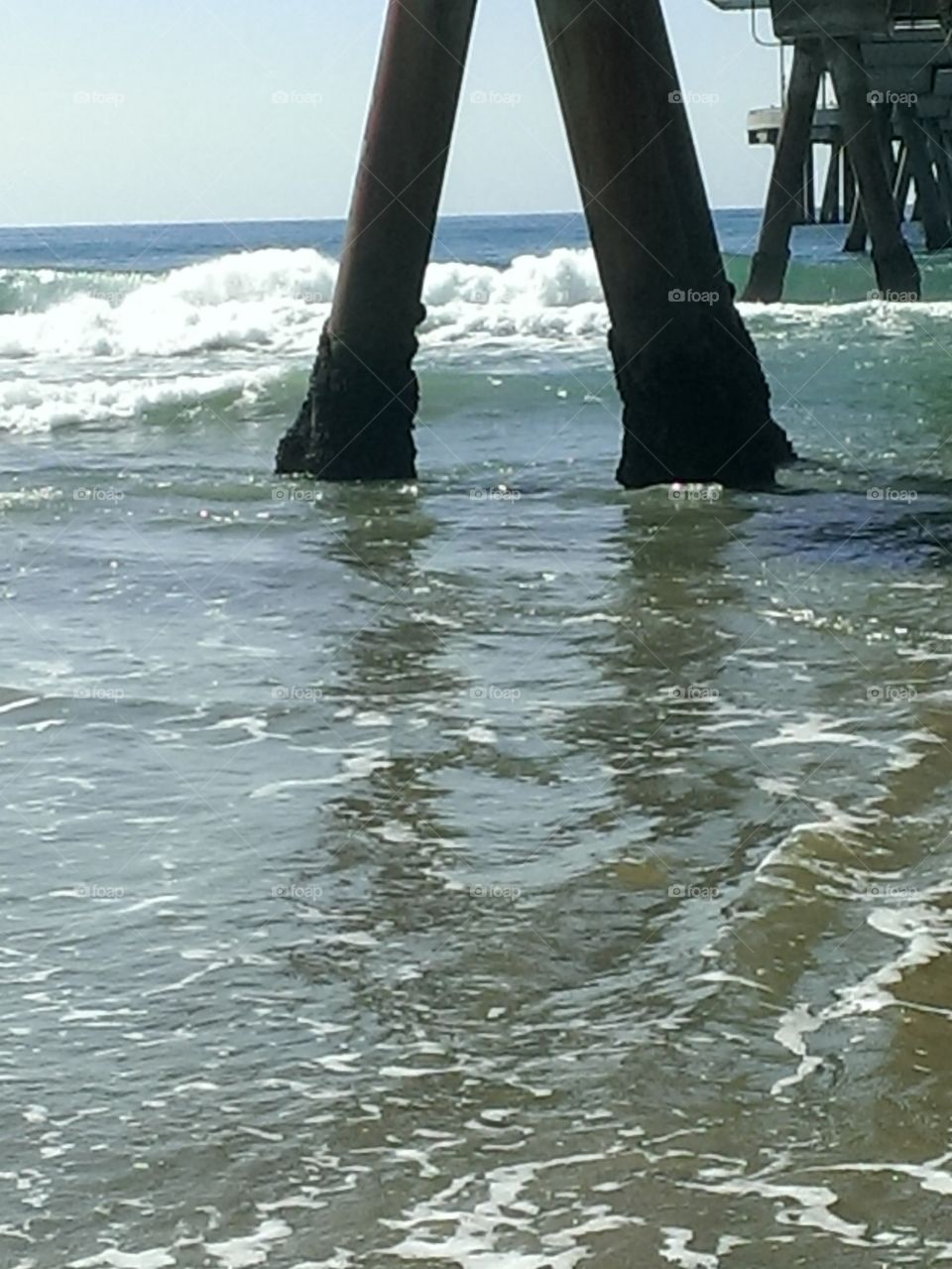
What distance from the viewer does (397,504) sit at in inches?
392

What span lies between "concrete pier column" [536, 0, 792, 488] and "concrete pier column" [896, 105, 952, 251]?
794 inches

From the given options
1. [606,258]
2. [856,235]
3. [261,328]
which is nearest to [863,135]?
[261,328]

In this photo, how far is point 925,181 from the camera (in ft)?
106

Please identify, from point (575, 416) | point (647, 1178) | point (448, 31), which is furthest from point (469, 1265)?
point (575, 416)

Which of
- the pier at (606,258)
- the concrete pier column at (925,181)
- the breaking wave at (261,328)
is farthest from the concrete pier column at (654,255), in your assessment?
the concrete pier column at (925,181)

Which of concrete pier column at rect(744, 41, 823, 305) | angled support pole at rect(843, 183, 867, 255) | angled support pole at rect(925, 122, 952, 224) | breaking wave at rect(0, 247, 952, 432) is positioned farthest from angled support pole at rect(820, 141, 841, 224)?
concrete pier column at rect(744, 41, 823, 305)

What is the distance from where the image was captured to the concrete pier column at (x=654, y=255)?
9.22 metres

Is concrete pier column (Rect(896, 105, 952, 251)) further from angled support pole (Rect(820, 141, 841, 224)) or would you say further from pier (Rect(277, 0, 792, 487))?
pier (Rect(277, 0, 792, 487))

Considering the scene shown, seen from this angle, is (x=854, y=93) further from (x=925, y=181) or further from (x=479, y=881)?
(x=479, y=881)

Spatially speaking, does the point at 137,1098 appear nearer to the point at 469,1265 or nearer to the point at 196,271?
the point at 469,1265

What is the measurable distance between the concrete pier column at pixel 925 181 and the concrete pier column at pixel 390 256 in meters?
20.0

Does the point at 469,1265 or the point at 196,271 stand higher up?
the point at 196,271

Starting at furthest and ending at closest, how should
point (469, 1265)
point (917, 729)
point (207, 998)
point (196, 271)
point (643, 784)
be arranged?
1. point (196, 271)
2. point (917, 729)
3. point (643, 784)
4. point (207, 998)
5. point (469, 1265)

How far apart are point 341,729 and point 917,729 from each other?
148 centimetres
